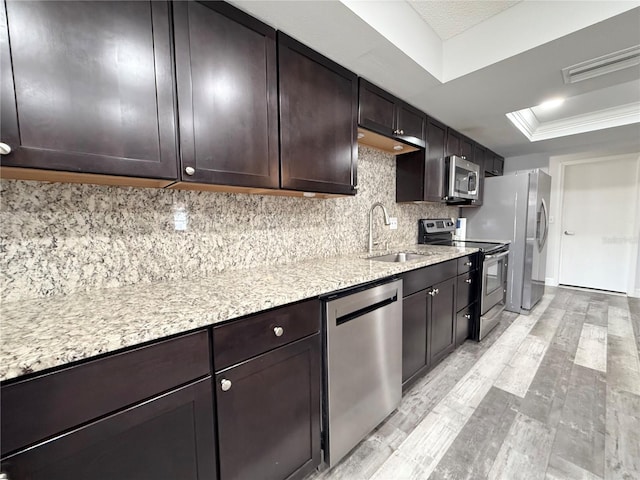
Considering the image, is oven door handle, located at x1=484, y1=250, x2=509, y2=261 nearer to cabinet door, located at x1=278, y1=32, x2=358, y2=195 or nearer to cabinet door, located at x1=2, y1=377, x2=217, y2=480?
cabinet door, located at x1=278, y1=32, x2=358, y2=195

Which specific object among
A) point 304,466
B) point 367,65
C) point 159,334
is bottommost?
point 304,466

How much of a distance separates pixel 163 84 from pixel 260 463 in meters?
1.45

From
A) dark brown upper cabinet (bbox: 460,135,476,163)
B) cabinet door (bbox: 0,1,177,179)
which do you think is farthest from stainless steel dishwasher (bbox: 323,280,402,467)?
dark brown upper cabinet (bbox: 460,135,476,163)

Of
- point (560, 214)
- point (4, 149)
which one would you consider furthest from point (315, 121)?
point (560, 214)

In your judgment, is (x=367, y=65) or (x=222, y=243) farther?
(x=367, y=65)

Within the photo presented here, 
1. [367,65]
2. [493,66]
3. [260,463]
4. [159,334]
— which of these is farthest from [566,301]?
[159,334]

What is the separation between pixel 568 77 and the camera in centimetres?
179

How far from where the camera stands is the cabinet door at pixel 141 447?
0.58 metres

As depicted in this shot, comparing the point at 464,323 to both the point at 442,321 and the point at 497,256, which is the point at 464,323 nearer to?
the point at 442,321

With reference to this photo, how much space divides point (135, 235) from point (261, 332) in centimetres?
75

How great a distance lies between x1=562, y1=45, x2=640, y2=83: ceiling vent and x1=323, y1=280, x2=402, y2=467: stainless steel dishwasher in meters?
1.86

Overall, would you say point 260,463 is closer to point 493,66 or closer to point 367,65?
point 367,65

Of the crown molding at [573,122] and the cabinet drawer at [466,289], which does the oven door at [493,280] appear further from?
the crown molding at [573,122]

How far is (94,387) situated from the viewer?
619 mm
